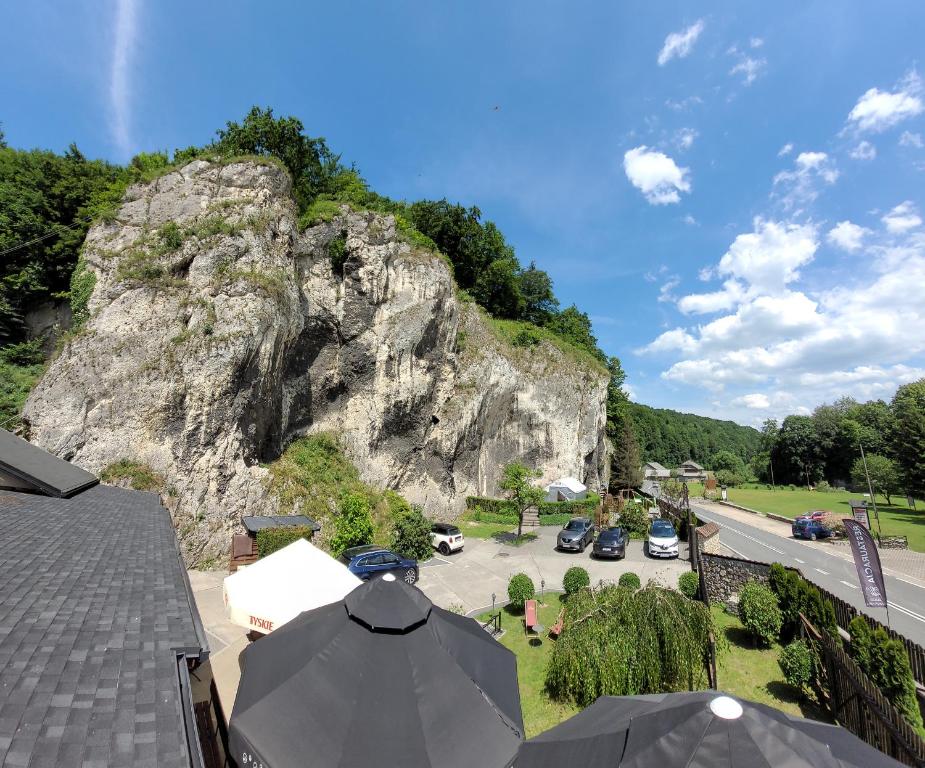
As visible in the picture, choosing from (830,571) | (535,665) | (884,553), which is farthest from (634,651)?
(884,553)

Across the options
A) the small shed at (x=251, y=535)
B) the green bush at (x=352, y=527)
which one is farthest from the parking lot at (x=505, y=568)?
the small shed at (x=251, y=535)

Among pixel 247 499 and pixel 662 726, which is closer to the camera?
pixel 662 726

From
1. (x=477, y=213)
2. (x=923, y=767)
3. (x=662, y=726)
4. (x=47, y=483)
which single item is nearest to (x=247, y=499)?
(x=47, y=483)

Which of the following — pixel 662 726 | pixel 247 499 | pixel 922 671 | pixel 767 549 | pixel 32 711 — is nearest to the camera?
pixel 32 711

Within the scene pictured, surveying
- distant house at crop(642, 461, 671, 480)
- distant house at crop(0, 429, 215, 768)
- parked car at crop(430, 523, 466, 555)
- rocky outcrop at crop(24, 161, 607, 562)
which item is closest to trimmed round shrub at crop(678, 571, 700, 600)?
parked car at crop(430, 523, 466, 555)

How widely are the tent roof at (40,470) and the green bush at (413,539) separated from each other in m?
10.7

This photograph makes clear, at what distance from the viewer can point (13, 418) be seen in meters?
15.6

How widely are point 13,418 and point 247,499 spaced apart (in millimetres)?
8958

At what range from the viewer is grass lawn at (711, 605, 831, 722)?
330 inches

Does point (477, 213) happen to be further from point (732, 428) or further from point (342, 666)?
point (732, 428)

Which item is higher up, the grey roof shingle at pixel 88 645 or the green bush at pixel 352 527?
the grey roof shingle at pixel 88 645

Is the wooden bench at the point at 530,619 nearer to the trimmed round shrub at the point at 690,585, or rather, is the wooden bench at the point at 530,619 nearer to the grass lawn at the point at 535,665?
the grass lawn at the point at 535,665

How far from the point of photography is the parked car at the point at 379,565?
43.9 ft

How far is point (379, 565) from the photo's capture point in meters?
13.7
